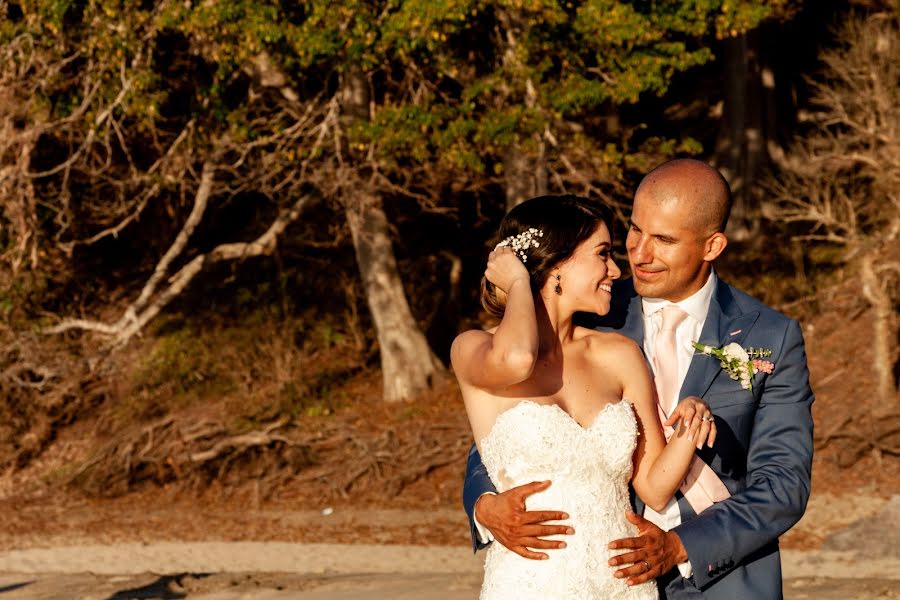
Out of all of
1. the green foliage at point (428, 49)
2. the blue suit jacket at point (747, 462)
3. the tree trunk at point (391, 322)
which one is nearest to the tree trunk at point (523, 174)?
the green foliage at point (428, 49)

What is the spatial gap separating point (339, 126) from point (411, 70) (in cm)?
116

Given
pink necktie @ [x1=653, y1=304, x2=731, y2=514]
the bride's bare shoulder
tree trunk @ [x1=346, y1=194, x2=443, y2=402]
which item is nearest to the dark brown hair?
the bride's bare shoulder

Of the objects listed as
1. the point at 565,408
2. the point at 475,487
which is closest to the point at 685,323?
the point at 565,408

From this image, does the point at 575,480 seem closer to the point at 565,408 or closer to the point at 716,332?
the point at 565,408

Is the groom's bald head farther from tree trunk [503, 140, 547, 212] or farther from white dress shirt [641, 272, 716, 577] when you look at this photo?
tree trunk [503, 140, 547, 212]

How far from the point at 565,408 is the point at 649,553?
51cm

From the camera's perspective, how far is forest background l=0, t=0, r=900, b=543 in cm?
1402

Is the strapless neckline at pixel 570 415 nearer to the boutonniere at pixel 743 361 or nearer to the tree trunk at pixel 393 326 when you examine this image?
the boutonniere at pixel 743 361

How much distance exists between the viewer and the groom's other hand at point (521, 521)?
363 centimetres

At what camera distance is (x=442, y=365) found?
61.7 ft

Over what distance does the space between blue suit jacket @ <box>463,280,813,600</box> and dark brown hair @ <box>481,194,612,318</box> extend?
1.59 ft

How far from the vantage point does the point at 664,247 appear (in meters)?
3.83

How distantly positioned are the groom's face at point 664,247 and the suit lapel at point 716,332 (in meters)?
0.13

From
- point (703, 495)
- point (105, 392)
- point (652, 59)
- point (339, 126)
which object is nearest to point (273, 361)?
point (105, 392)
